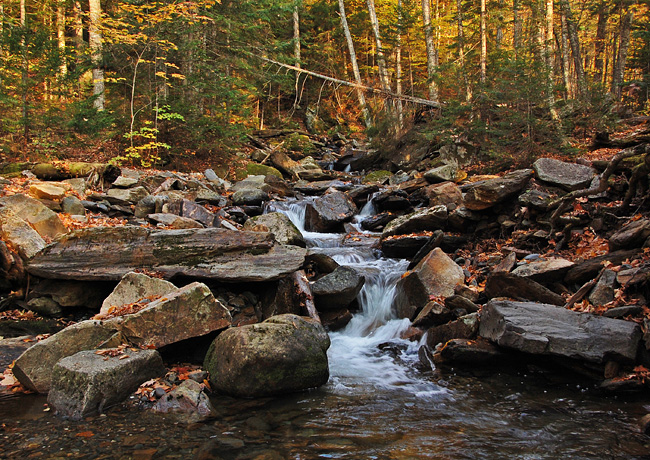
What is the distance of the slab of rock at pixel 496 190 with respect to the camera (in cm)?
966

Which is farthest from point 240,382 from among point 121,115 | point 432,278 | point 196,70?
point 196,70

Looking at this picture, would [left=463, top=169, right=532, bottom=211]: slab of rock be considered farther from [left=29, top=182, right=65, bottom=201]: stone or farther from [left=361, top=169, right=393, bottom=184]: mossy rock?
[left=29, top=182, right=65, bottom=201]: stone

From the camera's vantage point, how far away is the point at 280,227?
1034 cm

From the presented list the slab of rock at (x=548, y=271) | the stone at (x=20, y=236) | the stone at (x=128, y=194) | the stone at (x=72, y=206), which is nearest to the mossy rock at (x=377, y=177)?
the stone at (x=128, y=194)

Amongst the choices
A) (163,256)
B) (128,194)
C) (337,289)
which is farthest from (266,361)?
(128,194)

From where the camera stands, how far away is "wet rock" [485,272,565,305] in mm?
6293

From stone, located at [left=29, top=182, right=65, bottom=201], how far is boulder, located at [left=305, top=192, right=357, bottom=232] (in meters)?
6.83

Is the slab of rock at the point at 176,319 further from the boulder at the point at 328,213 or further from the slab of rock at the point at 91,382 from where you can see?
the boulder at the point at 328,213

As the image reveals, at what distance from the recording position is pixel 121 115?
46.7 ft

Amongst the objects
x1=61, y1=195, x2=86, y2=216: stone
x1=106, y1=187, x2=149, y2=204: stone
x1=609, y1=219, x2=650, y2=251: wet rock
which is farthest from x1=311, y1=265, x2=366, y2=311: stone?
x1=106, y1=187, x2=149, y2=204: stone

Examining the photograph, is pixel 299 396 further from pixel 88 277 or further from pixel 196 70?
pixel 196 70

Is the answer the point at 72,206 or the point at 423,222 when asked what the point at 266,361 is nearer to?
the point at 423,222

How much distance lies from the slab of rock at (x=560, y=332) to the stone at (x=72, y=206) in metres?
9.00

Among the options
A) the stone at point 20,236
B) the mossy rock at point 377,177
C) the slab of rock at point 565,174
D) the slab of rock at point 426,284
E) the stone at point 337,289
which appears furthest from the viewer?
the mossy rock at point 377,177
